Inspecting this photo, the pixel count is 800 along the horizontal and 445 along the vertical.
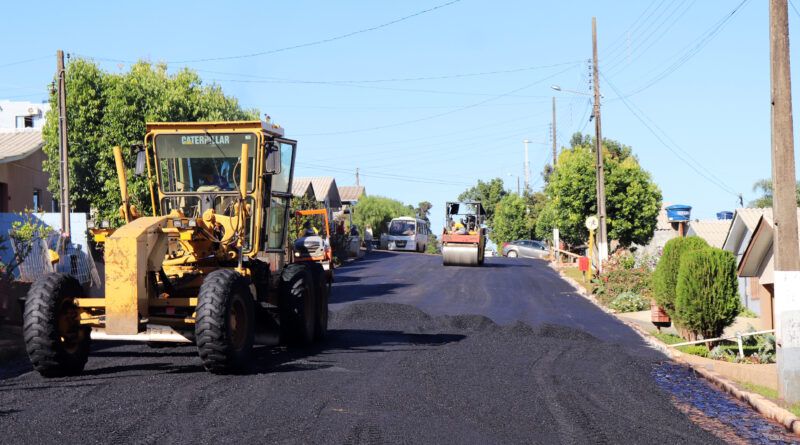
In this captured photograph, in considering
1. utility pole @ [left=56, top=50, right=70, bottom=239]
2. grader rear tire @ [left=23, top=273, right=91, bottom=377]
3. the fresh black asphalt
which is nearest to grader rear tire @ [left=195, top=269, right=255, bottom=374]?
the fresh black asphalt

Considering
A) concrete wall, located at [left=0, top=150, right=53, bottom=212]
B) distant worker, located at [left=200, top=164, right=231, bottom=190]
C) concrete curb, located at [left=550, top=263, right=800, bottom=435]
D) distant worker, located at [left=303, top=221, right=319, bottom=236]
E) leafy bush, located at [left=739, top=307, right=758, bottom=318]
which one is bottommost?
leafy bush, located at [left=739, top=307, right=758, bottom=318]

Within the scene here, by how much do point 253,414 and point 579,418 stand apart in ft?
11.5

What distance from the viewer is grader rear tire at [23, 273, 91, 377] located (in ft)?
34.4

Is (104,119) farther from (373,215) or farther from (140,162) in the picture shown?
(373,215)

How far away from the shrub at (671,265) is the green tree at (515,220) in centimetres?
5606

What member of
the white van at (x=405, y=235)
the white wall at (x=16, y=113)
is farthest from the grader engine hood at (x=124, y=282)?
the white wall at (x=16, y=113)

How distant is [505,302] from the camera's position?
2748 cm

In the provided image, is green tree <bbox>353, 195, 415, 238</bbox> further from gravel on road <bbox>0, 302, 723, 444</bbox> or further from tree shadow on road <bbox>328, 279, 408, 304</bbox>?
gravel on road <bbox>0, 302, 723, 444</bbox>

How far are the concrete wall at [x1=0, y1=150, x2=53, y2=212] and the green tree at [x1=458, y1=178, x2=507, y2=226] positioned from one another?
64307 millimetres

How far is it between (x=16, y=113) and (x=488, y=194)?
52883 millimetres

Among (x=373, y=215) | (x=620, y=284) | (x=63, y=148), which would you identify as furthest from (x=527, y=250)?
(x=63, y=148)

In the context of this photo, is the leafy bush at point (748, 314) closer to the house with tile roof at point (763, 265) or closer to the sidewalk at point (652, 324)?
the sidewalk at point (652, 324)

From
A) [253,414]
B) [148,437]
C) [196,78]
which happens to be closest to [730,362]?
[253,414]

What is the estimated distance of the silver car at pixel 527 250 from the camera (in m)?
59.3
